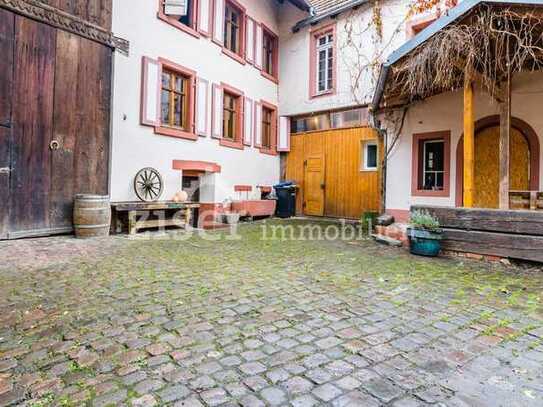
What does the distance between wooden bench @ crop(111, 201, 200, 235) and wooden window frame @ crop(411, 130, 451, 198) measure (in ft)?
17.3

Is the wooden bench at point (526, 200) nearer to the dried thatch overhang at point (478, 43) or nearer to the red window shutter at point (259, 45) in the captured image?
the dried thatch overhang at point (478, 43)

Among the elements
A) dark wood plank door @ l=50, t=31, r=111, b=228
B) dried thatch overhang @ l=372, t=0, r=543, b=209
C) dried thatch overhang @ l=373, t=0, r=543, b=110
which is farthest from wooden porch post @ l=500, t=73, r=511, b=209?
dark wood plank door @ l=50, t=31, r=111, b=228

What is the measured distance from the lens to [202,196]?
956 centimetres

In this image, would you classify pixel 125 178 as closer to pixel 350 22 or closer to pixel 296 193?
pixel 296 193

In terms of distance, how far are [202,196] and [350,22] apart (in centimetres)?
677

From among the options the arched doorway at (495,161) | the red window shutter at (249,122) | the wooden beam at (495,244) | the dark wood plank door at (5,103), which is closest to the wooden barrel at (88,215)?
the dark wood plank door at (5,103)

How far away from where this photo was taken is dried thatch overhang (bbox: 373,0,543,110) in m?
4.50

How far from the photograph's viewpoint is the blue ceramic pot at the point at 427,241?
17.5 ft

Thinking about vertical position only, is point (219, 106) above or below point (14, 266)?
above

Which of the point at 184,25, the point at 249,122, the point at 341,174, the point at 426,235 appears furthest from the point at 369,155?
the point at 184,25

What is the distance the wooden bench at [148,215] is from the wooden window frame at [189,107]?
172cm

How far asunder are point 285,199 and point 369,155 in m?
2.94

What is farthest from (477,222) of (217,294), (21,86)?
(21,86)

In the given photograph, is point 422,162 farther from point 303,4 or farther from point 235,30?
point 235,30
